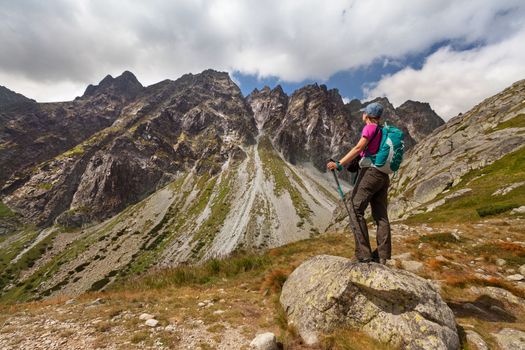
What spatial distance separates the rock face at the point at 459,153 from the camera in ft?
165

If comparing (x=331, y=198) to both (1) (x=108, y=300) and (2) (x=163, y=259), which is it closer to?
(2) (x=163, y=259)

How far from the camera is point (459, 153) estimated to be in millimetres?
63469

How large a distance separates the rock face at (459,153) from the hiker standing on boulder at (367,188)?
34.5 m

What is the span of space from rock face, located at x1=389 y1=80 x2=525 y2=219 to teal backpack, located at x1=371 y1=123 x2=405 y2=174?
113 feet

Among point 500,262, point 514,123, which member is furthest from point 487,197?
point 514,123

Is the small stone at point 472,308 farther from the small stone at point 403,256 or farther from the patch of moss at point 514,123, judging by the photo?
the patch of moss at point 514,123

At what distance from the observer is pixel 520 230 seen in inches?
719

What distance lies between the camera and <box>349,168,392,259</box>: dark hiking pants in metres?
7.27

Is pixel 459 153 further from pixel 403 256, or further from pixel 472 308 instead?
pixel 472 308

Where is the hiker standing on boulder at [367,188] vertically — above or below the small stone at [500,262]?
above

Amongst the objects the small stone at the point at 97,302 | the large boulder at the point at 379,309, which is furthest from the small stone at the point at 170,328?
the small stone at the point at 97,302

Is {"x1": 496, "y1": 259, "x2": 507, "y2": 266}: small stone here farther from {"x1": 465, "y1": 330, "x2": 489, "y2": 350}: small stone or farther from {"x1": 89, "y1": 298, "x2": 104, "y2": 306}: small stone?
{"x1": 89, "y1": 298, "x2": 104, "y2": 306}: small stone

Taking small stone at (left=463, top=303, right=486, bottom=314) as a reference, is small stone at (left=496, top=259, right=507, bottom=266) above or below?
above

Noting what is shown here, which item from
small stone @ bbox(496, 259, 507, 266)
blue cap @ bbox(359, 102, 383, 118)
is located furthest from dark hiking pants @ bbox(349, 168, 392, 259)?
small stone @ bbox(496, 259, 507, 266)
